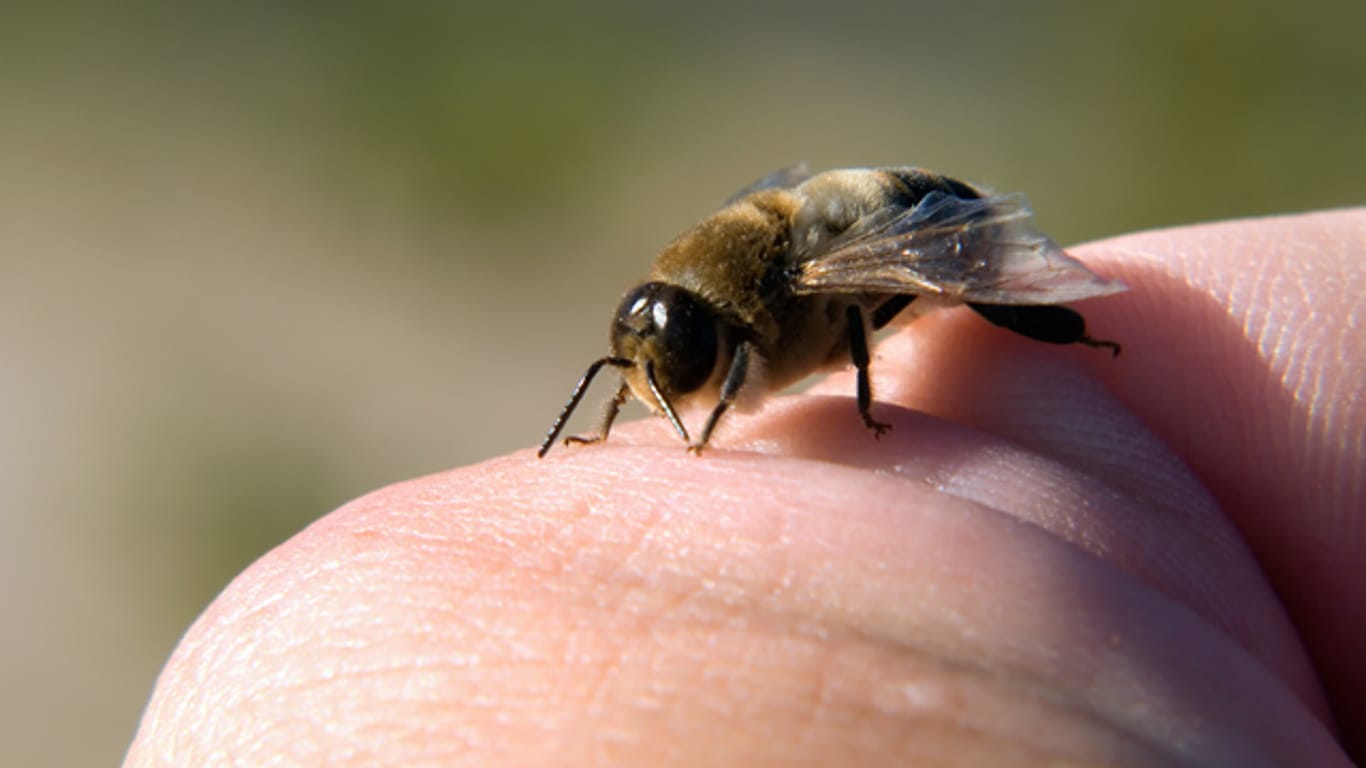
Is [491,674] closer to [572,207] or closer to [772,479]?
[772,479]

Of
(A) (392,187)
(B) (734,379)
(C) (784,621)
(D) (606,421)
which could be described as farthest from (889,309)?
(A) (392,187)

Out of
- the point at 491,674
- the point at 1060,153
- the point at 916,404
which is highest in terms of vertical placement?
the point at 491,674

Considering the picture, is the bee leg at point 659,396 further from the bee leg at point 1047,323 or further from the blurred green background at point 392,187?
the blurred green background at point 392,187

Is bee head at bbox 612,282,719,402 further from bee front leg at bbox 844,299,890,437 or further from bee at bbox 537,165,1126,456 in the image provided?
bee front leg at bbox 844,299,890,437

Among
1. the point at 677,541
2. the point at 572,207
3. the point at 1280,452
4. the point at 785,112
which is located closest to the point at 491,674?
the point at 677,541

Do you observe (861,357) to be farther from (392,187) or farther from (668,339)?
(392,187)

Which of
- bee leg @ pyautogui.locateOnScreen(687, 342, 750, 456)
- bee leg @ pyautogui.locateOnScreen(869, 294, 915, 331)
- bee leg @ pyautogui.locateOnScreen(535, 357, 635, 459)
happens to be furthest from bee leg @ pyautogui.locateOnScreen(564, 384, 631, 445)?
bee leg @ pyautogui.locateOnScreen(869, 294, 915, 331)
